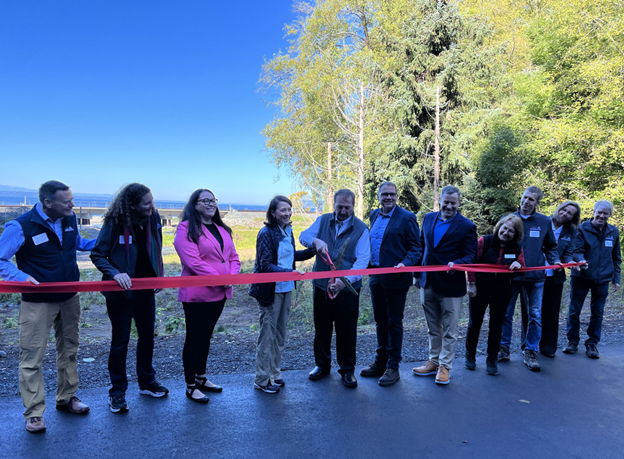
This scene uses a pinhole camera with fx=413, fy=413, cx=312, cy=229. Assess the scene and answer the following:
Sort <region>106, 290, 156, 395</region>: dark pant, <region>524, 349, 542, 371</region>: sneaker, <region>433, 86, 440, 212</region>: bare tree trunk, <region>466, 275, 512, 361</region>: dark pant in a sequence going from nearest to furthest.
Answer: <region>106, 290, 156, 395</region>: dark pant < <region>466, 275, 512, 361</region>: dark pant < <region>524, 349, 542, 371</region>: sneaker < <region>433, 86, 440, 212</region>: bare tree trunk

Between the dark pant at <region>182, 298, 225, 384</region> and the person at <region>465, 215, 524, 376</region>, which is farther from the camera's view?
the person at <region>465, 215, 524, 376</region>

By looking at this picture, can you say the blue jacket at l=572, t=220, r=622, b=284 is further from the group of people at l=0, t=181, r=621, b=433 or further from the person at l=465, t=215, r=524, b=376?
the person at l=465, t=215, r=524, b=376

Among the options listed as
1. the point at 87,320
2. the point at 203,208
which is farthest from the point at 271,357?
the point at 87,320

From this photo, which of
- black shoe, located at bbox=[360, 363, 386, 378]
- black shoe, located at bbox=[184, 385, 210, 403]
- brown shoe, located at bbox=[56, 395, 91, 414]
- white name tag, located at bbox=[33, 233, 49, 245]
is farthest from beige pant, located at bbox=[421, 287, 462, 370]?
white name tag, located at bbox=[33, 233, 49, 245]

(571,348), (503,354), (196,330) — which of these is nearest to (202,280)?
(196,330)

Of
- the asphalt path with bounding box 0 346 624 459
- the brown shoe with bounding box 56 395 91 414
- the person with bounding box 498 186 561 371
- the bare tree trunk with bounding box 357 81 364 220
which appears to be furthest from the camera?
the bare tree trunk with bounding box 357 81 364 220

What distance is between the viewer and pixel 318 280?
452 centimetres

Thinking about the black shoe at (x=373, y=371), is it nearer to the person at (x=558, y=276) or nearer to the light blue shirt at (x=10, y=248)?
the person at (x=558, y=276)

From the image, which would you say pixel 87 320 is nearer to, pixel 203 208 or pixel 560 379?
pixel 203 208

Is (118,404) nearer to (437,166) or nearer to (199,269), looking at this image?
(199,269)

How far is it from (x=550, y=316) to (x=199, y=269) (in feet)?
15.3

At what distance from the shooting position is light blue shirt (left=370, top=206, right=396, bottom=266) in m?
4.77

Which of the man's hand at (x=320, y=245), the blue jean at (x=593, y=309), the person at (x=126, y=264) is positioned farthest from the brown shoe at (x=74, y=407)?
the blue jean at (x=593, y=309)

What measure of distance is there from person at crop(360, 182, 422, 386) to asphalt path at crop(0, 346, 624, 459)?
0.86 ft
